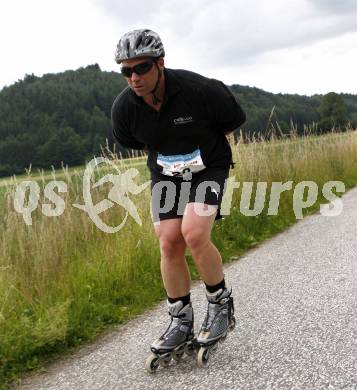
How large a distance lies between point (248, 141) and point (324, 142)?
444 cm

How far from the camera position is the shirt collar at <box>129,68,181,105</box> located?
10.9ft

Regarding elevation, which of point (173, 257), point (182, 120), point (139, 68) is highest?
point (139, 68)

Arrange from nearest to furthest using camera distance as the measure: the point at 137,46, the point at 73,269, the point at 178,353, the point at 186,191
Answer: the point at 137,46 → the point at 178,353 → the point at 186,191 → the point at 73,269

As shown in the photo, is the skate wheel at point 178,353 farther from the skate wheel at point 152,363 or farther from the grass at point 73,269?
the grass at point 73,269

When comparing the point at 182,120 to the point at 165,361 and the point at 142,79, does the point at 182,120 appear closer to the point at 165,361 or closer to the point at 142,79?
the point at 142,79

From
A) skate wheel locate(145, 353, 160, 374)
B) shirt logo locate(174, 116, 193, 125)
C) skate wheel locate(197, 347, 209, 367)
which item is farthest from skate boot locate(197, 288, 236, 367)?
shirt logo locate(174, 116, 193, 125)

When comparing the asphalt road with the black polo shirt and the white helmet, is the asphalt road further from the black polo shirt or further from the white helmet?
the white helmet

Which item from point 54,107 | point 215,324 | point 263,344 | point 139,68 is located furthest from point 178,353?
point 54,107

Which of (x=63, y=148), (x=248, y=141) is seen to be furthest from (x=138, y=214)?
(x=63, y=148)

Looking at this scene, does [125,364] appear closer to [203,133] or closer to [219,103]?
[203,133]

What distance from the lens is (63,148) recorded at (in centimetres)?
4512

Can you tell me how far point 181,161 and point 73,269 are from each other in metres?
2.20

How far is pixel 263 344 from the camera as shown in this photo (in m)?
3.48

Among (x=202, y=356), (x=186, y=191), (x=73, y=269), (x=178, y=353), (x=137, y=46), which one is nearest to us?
(x=137, y=46)
